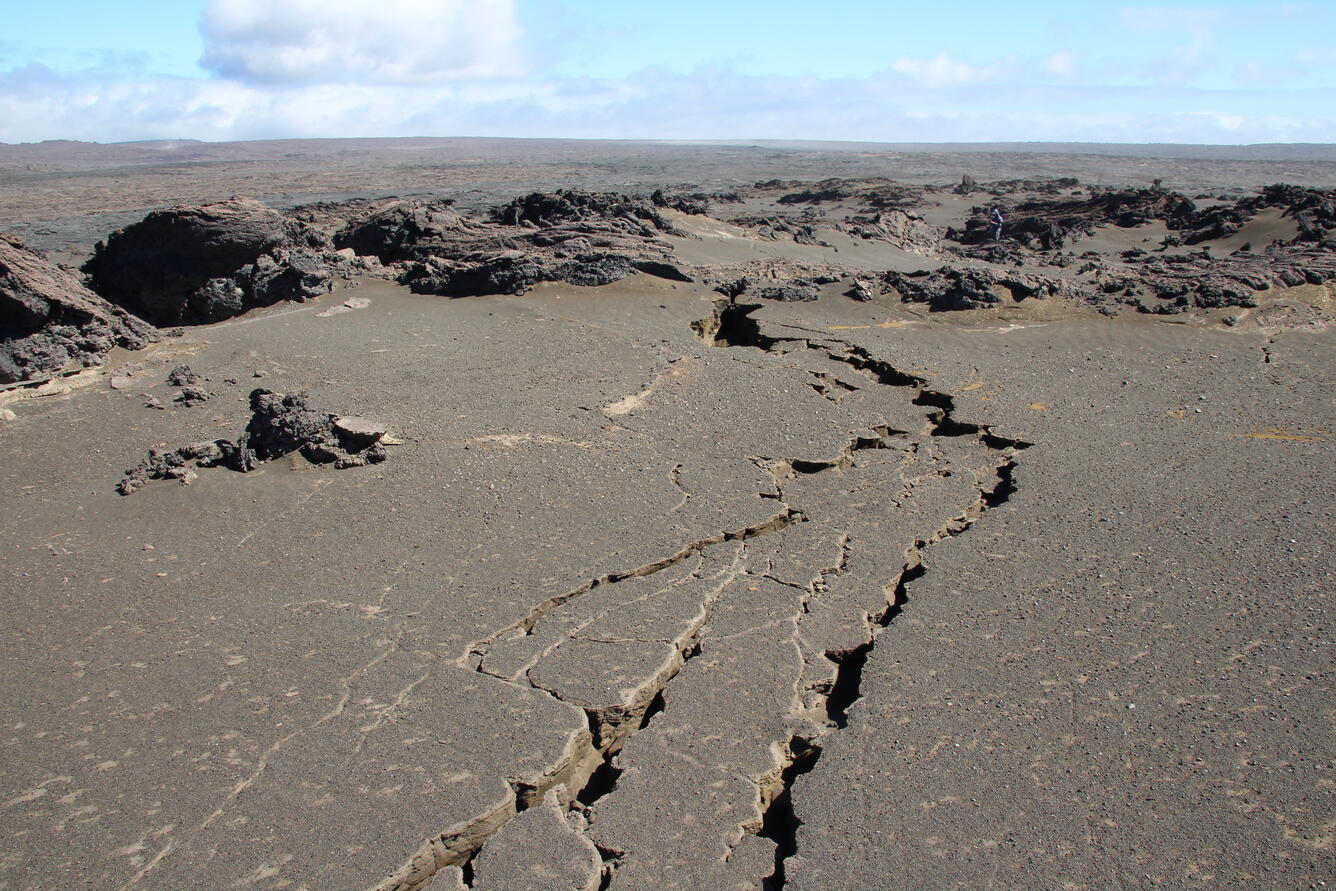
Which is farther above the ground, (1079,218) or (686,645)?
(1079,218)

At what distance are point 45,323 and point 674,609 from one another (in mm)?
7808

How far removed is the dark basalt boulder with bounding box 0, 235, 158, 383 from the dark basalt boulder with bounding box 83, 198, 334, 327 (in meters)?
2.12

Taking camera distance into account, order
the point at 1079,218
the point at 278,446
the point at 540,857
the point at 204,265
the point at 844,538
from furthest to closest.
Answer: the point at 1079,218, the point at 204,265, the point at 278,446, the point at 844,538, the point at 540,857

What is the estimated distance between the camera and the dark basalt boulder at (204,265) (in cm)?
1130

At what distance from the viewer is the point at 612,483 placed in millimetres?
5961

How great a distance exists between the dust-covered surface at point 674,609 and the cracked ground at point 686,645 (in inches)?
0.7

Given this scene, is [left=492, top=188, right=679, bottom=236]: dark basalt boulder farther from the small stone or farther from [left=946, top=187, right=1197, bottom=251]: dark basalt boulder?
[left=946, top=187, right=1197, bottom=251]: dark basalt boulder

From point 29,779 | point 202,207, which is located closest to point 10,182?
point 202,207

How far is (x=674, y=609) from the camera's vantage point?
442cm

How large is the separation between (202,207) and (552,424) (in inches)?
307

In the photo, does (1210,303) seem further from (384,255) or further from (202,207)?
(202,207)

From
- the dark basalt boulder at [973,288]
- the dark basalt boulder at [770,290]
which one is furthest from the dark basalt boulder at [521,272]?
the dark basalt boulder at [973,288]

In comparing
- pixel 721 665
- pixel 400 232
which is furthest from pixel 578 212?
pixel 721 665

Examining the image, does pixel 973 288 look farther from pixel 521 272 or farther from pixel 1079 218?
pixel 1079 218
